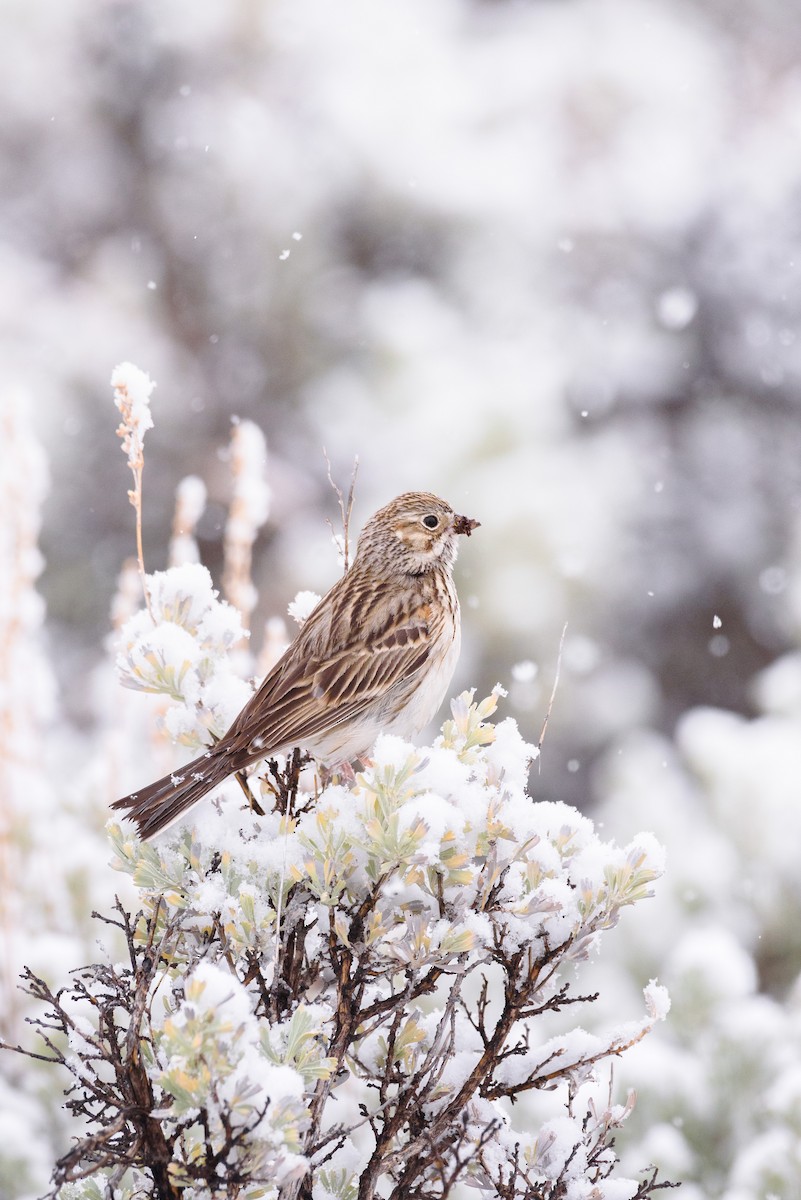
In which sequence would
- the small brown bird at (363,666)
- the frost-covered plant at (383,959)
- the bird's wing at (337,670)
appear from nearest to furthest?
the frost-covered plant at (383,959)
the small brown bird at (363,666)
the bird's wing at (337,670)

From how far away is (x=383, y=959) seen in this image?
176 cm

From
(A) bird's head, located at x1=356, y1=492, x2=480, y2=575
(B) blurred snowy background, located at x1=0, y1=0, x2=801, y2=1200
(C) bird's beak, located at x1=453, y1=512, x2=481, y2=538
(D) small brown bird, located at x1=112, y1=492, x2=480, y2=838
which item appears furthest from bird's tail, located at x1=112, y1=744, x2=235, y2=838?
(B) blurred snowy background, located at x1=0, y1=0, x2=801, y2=1200

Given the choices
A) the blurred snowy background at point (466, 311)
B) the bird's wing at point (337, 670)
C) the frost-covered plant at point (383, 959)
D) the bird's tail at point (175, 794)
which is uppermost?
the blurred snowy background at point (466, 311)

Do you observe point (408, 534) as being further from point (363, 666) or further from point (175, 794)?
point (175, 794)

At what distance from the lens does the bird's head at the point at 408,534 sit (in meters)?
2.80

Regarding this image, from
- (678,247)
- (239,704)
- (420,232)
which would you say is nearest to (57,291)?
(420,232)

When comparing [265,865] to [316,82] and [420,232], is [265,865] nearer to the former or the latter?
[420,232]

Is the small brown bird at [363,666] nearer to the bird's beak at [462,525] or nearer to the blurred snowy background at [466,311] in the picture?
the bird's beak at [462,525]

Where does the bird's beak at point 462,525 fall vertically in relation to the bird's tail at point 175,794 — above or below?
above

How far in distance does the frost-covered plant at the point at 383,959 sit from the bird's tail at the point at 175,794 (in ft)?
0.10

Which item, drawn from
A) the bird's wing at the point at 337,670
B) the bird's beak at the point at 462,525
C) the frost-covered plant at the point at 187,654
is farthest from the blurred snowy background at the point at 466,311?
the frost-covered plant at the point at 187,654

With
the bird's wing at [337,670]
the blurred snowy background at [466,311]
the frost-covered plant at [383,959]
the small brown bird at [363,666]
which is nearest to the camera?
the frost-covered plant at [383,959]

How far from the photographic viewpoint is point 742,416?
32.1 feet

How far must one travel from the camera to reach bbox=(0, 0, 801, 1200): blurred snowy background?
8.27 meters
